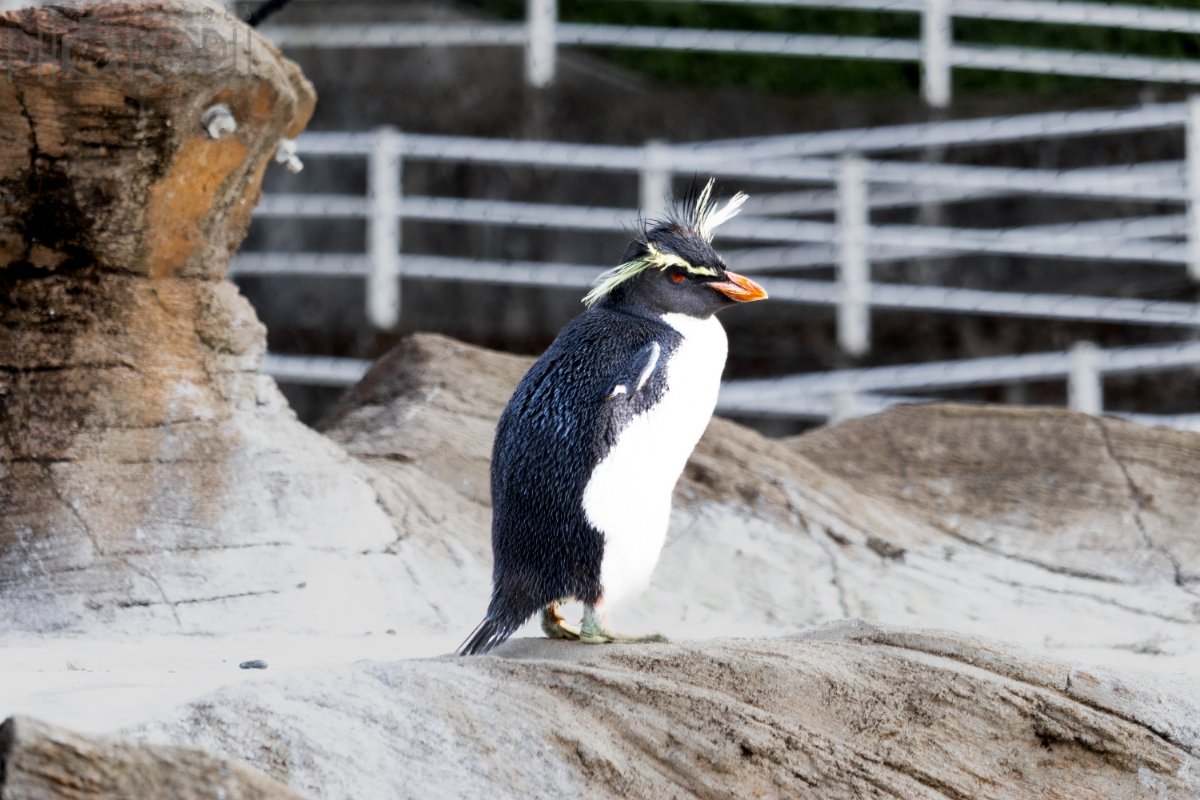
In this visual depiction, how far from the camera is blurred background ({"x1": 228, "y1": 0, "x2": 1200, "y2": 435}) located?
9.66 meters

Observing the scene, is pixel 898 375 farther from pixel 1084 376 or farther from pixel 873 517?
pixel 873 517

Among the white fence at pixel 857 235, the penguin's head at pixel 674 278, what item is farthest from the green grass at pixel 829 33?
the penguin's head at pixel 674 278

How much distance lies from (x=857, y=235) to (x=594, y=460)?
217 inches

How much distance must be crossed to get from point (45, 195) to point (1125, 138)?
7.27 metres

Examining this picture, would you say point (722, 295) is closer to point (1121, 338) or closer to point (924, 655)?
point (924, 655)

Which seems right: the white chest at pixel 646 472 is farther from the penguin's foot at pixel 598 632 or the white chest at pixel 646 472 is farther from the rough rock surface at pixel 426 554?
the rough rock surface at pixel 426 554

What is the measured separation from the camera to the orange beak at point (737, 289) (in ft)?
15.6

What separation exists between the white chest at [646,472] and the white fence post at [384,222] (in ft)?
16.3

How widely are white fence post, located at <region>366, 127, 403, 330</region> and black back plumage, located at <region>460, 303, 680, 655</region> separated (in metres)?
5.06

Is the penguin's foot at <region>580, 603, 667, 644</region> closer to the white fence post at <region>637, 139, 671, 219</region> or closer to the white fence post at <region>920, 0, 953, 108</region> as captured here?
the white fence post at <region>637, 139, 671, 219</region>

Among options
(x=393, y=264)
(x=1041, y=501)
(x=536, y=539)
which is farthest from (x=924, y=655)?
(x=393, y=264)

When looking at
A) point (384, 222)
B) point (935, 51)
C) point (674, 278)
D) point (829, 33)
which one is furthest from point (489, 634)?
point (829, 33)

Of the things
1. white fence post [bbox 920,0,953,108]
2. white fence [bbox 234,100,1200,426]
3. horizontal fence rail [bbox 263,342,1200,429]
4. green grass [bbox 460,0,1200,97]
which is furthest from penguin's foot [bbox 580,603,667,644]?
green grass [bbox 460,0,1200,97]

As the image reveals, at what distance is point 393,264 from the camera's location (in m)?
9.61
